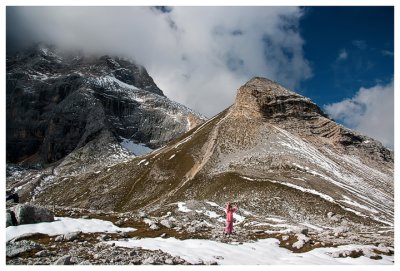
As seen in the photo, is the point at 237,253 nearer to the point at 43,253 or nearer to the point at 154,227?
the point at 154,227

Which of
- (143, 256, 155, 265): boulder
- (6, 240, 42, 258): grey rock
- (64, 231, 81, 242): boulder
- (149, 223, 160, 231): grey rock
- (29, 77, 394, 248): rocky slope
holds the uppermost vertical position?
(29, 77, 394, 248): rocky slope

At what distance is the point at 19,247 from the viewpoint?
24.4 meters

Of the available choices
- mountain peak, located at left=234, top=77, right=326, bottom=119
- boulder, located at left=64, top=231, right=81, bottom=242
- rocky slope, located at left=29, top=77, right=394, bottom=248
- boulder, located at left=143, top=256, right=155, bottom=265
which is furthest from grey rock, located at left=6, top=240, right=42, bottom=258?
mountain peak, located at left=234, top=77, right=326, bottom=119

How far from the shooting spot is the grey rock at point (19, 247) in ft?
77.3

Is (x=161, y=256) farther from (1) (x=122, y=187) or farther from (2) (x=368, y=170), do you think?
(2) (x=368, y=170)

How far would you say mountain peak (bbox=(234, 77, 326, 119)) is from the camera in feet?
507

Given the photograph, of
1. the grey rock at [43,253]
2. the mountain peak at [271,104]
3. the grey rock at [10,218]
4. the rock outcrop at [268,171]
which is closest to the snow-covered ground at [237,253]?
the grey rock at [43,253]

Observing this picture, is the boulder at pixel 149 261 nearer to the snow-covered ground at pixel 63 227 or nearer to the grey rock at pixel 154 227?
the snow-covered ground at pixel 63 227

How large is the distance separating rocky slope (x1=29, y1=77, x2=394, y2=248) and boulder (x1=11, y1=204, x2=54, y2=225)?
31.5 meters

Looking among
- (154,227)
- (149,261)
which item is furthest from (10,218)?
(149,261)

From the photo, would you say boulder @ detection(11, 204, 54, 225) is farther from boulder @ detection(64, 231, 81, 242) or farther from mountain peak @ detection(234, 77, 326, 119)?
mountain peak @ detection(234, 77, 326, 119)

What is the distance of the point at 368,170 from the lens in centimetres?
13762

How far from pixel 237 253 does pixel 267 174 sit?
8015cm

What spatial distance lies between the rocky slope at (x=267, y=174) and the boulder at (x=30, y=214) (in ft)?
103
